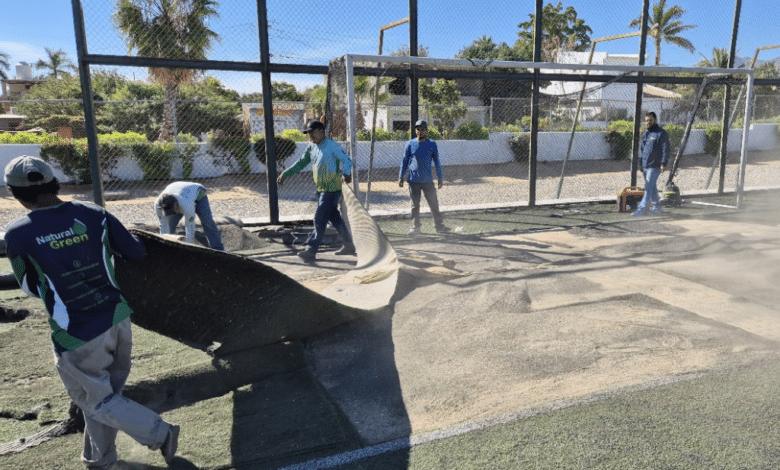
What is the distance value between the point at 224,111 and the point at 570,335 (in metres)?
21.6

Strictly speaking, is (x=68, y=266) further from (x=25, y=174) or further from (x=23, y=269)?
(x=25, y=174)

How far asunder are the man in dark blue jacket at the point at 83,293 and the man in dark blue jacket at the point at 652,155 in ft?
32.8

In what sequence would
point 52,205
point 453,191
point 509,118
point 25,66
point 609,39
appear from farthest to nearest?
point 25,66 → point 509,118 → point 453,191 → point 609,39 → point 52,205

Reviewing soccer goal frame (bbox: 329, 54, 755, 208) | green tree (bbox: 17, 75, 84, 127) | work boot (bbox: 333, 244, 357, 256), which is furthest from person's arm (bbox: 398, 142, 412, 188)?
green tree (bbox: 17, 75, 84, 127)

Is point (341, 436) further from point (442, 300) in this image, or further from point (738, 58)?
point (738, 58)

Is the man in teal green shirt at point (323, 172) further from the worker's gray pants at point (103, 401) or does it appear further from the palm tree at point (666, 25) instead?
the palm tree at point (666, 25)

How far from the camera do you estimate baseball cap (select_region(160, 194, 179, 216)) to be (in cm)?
617

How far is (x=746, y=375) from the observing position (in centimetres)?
393

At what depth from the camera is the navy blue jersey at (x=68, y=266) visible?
2.69m

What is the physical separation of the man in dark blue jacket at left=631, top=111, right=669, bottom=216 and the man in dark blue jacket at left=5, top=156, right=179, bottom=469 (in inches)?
394

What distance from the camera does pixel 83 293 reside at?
2.81 metres

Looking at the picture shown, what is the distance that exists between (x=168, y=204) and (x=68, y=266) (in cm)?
357

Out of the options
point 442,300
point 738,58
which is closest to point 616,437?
point 442,300

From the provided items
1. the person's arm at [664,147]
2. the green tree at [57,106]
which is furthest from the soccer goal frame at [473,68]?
the green tree at [57,106]
